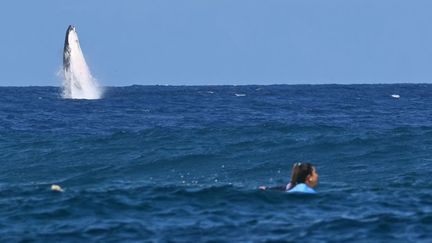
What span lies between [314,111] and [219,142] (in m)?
20.6

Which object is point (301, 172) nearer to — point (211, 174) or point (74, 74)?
point (211, 174)

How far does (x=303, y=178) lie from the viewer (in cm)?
1831

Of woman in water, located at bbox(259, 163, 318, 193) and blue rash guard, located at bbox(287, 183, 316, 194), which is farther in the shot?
blue rash guard, located at bbox(287, 183, 316, 194)

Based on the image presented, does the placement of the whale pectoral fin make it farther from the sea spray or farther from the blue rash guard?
the blue rash guard

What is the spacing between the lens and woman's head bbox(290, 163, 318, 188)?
18016 millimetres

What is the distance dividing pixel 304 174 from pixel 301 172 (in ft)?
0.23

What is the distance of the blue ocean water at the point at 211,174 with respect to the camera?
1596cm

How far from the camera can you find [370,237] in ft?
49.1

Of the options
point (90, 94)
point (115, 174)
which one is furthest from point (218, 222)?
point (90, 94)

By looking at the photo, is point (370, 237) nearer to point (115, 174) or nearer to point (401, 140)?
→ point (115, 174)

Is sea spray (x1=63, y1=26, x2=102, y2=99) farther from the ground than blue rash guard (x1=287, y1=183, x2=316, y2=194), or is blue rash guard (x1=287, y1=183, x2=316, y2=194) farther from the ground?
sea spray (x1=63, y1=26, x2=102, y2=99)

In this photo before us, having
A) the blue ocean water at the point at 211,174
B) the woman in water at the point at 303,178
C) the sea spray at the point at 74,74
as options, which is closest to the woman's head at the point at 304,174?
the woman in water at the point at 303,178

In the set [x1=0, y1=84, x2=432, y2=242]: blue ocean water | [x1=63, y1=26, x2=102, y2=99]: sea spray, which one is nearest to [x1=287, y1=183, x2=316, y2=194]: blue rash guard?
[x1=0, y1=84, x2=432, y2=242]: blue ocean water

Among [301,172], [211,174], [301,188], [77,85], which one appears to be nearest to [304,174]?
[301,172]
